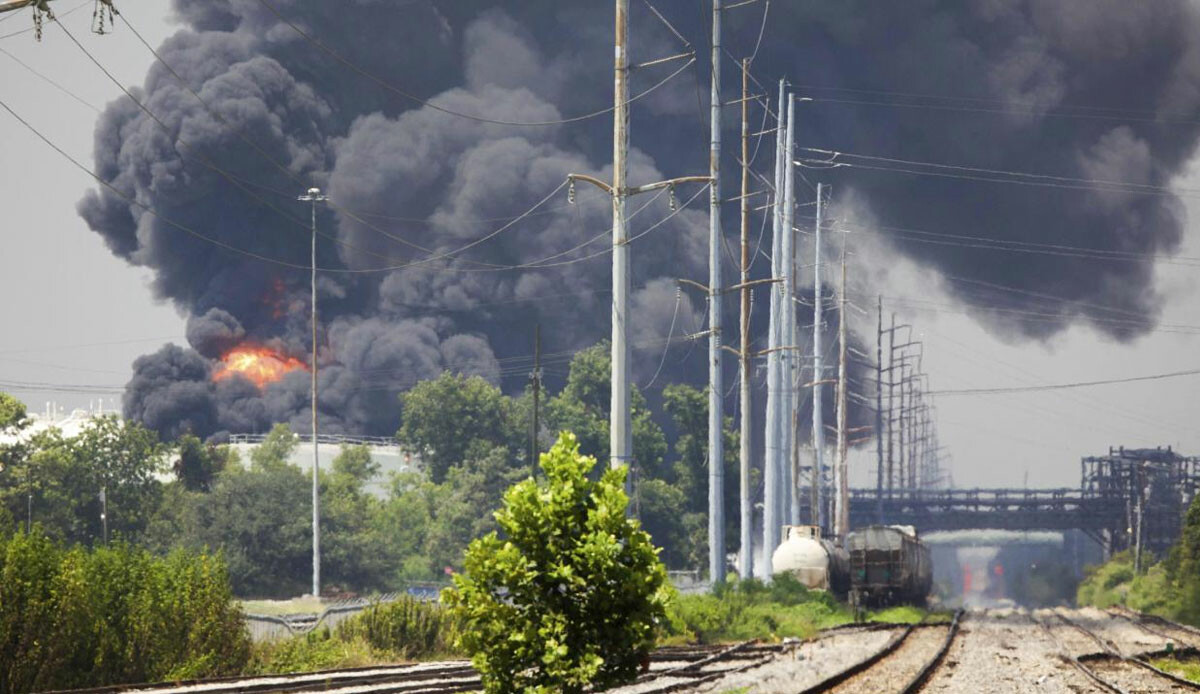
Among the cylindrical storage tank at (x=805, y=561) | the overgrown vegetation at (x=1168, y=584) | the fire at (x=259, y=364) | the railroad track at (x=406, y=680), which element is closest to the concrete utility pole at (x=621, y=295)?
the railroad track at (x=406, y=680)

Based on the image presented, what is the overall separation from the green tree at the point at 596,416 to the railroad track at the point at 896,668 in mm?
72572

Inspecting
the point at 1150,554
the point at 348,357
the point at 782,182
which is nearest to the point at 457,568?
the point at 782,182

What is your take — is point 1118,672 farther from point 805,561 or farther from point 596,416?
point 596,416

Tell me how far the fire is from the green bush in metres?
150

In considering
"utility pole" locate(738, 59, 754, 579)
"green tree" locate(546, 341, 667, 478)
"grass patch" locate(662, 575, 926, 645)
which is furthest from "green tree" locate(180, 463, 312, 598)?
"grass patch" locate(662, 575, 926, 645)

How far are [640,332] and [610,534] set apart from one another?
511ft

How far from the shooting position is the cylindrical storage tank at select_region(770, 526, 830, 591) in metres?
60.4

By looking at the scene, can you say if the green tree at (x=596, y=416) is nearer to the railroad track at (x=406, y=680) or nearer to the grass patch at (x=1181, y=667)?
the grass patch at (x=1181, y=667)

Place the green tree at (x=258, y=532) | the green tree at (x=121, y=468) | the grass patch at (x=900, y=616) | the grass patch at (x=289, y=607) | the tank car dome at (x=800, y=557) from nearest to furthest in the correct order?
the grass patch at (x=900, y=616) → the tank car dome at (x=800, y=557) → the grass patch at (x=289, y=607) → the green tree at (x=258, y=532) → the green tree at (x=121, y=468)

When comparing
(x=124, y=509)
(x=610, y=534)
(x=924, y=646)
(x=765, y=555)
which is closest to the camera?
(x=610, y=534)

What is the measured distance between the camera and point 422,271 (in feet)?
600

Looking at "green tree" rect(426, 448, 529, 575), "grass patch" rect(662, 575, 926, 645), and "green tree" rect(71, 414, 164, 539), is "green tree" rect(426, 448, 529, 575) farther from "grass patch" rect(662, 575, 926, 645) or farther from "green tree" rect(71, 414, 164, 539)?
"grass patch" rect(662, 575, 926, 645)

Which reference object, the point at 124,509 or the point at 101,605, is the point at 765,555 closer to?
the point at 101,605

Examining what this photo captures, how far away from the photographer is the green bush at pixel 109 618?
27234mm
